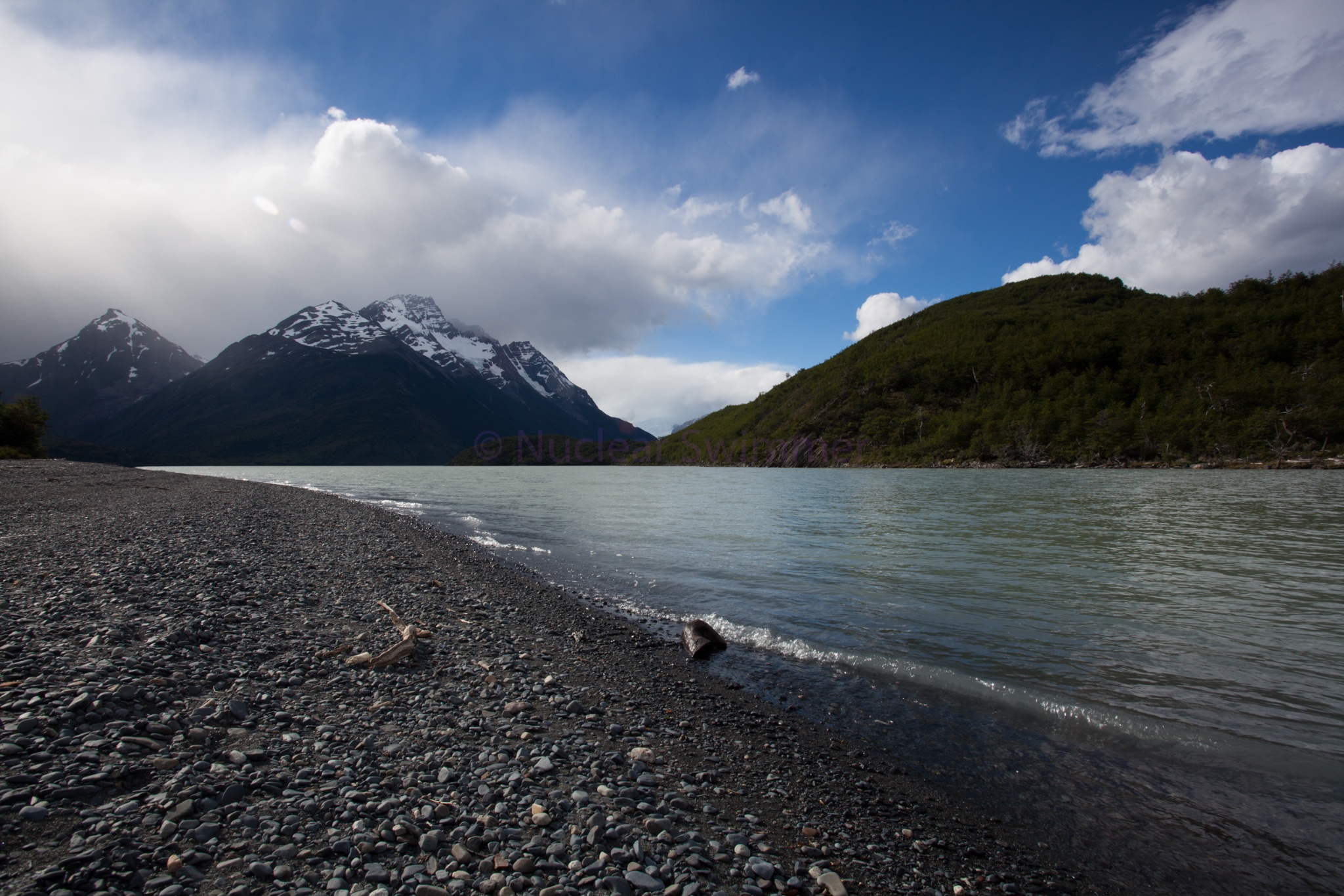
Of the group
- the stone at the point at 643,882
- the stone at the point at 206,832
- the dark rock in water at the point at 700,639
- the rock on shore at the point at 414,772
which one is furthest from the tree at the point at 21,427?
the stone at the point at 643,882

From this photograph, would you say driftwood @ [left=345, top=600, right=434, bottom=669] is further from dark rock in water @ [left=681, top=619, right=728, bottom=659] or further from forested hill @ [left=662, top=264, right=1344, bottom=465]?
forested hill @ [left=662, top=264, right=1344, bottom=465]

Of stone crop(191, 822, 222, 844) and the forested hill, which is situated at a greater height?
the forested hill

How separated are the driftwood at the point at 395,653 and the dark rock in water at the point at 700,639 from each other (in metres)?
5.81

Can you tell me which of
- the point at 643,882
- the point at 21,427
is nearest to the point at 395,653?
the point at 643,882

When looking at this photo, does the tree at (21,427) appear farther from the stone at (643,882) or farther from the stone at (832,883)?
the stone at (832,883)

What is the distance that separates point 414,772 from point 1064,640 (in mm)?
14038

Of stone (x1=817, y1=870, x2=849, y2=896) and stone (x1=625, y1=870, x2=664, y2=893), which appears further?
stone (x1=817, y1=870, x2=849, y2=896)

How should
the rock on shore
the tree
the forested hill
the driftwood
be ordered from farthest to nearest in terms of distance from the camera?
the forested hill
the tree
the driftwood
the rock on shore

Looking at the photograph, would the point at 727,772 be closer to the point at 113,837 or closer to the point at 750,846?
the point at 750,846

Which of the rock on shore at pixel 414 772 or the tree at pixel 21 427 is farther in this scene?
the tree at pixel 21 427

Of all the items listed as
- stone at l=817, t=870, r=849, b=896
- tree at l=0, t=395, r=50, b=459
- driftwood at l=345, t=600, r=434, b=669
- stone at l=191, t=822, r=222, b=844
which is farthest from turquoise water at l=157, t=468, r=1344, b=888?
tree at l=0, t=395, r=50, b=459

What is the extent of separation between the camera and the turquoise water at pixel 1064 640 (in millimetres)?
7402

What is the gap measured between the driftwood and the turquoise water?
6.36 meters

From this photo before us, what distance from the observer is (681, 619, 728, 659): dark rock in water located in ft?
41.3
